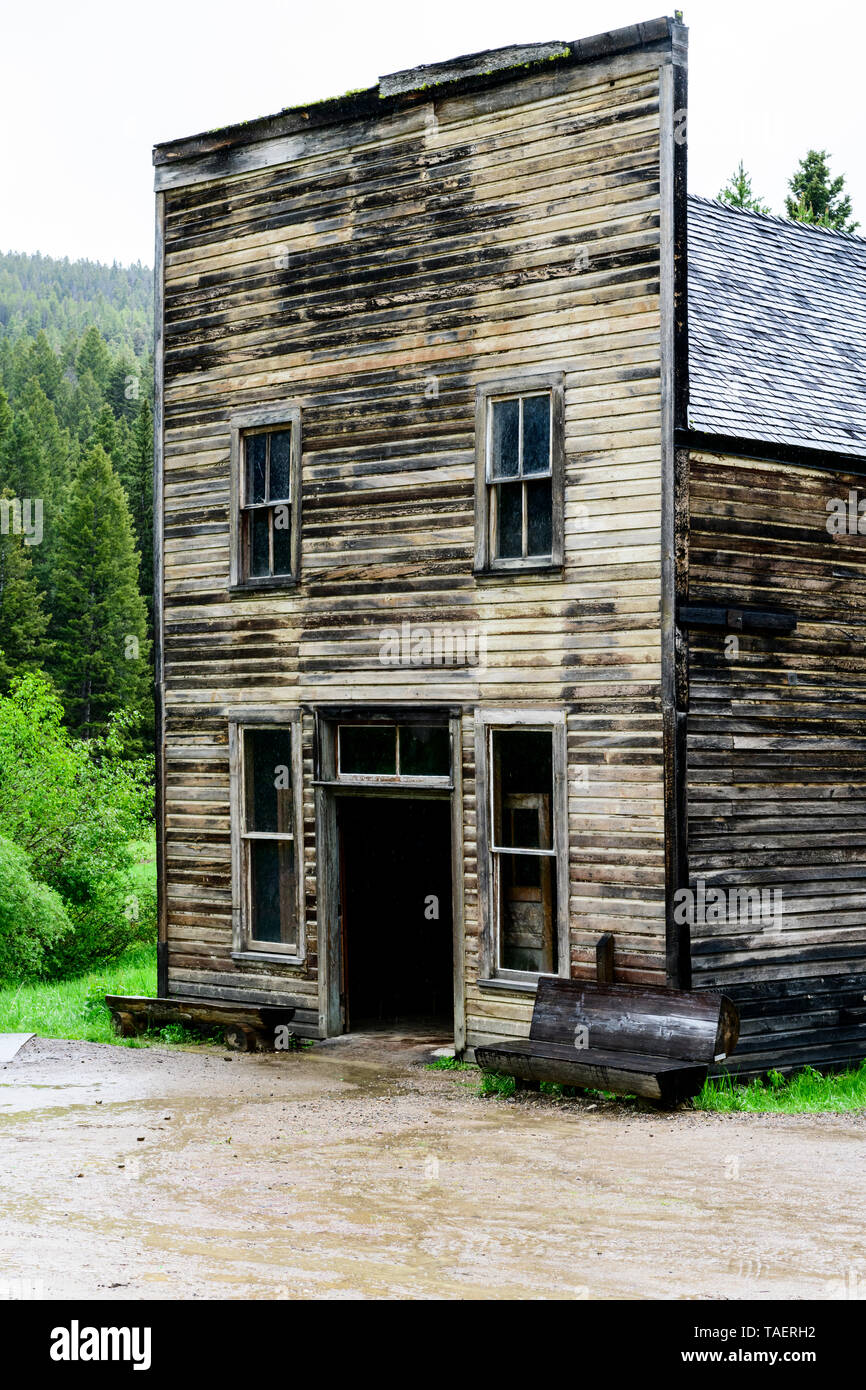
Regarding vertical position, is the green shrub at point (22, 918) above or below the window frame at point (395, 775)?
below

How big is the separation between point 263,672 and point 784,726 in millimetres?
Result: 5682

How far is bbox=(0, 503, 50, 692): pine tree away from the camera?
63.3 m

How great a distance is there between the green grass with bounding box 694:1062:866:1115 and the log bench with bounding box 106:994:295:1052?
190 inches

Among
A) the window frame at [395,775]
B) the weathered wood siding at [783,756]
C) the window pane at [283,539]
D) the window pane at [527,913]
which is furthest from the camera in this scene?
the window pane at [283,539]

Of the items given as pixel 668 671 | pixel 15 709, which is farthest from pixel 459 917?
pixel 15 709

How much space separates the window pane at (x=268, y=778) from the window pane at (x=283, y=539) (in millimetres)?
1783

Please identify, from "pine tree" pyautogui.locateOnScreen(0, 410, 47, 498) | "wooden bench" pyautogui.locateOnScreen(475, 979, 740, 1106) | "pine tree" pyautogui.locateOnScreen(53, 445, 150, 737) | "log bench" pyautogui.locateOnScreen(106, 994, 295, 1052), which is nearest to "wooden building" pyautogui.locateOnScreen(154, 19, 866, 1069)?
"wooden bench" pyautogui.locateOnScreen(475, 979, 740, 1106)

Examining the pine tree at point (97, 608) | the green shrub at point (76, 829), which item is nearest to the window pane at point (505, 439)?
the green shrub at point (76, 829)

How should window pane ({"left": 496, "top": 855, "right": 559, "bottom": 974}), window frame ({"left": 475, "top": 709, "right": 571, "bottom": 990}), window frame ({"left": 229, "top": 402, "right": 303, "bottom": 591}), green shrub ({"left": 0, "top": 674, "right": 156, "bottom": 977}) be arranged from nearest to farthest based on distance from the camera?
1. window frame ({"left": 475, "top": 709, "right": 571, "bottom": 990})
2. window pane ({"left": 496, "top": 855, "right": 559, "bottom": 974})
3. window frame ({"left": 229, "top": 402, "right": 303, "bottom": 591})
4. green shrub ({"left": 0, "top": 674, "right": 156, "bottom": 977})

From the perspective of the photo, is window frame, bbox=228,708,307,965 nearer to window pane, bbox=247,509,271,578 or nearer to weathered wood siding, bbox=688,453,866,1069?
window pane, bbox=247,509,271,578

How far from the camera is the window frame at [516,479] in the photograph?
14023mm

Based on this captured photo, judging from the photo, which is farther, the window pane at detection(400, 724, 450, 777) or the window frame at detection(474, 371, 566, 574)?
the window pane at detection(400, 724, 450, 777)

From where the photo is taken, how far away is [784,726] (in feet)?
47.0

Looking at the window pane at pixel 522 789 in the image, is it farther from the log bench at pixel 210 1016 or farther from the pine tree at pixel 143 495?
the pine tree at pixel 143 495
